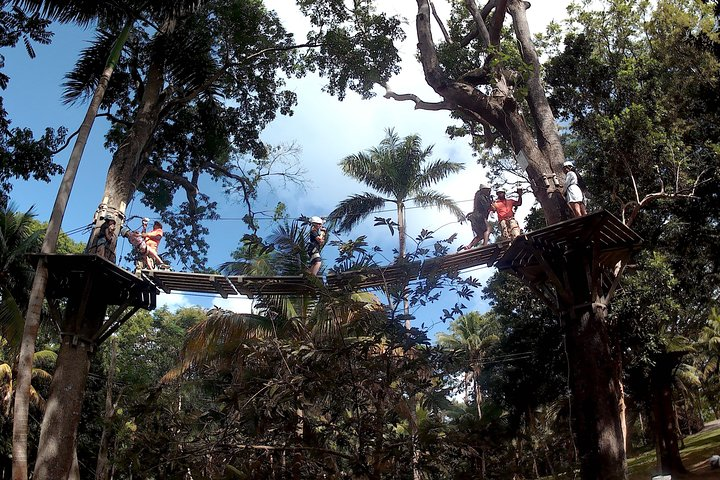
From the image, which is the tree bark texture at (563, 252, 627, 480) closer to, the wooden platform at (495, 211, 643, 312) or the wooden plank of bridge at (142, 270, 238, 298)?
the wooden platform at (495, 211, 643, 312)


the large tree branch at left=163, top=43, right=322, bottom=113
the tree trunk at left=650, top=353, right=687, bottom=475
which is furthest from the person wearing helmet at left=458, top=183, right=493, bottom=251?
the tree trunk at left=650, top=353, right=687, bottom=475

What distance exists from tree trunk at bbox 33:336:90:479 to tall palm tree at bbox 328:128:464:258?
11.1m

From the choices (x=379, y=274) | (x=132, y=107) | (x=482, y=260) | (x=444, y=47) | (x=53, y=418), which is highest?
(x=444, y=47)

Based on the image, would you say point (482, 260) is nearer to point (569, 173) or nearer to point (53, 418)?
point (569, 173)

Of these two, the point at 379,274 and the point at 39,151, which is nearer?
the point at 379,274

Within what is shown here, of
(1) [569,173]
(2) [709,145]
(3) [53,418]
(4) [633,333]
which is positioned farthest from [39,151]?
(4) [633,333]

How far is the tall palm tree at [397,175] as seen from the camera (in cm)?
1875

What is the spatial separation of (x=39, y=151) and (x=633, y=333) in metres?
13.1

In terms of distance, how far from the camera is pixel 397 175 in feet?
62.2

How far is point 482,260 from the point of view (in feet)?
29.2

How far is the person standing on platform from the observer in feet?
29.7

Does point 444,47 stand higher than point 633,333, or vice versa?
point 444,47

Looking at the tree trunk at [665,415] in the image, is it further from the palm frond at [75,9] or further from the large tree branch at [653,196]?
the palm frond at [75,9]

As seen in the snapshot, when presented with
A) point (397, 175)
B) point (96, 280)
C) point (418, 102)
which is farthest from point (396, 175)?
point (96, 280)
